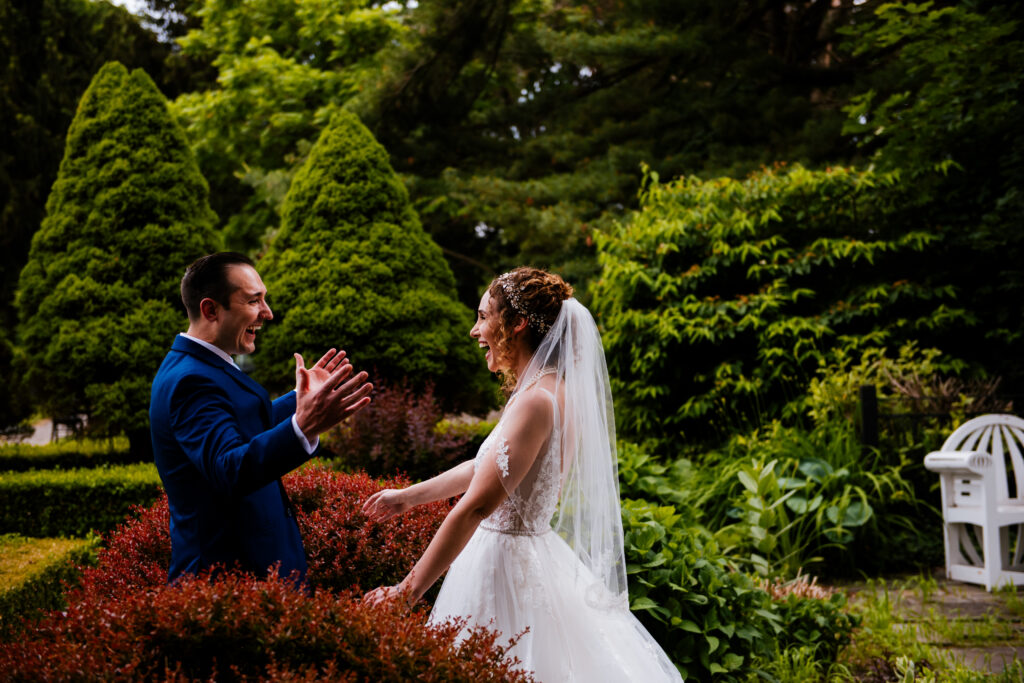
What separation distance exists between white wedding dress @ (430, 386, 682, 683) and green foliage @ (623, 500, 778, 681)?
82 cm

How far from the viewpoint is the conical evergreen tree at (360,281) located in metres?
9.14

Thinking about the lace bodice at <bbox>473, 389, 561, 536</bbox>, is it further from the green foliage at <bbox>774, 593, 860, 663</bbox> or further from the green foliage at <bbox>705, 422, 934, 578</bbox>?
the green foliage at <bbox>705, 422, 934, 578</bbox>

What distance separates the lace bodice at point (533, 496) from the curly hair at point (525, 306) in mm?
348

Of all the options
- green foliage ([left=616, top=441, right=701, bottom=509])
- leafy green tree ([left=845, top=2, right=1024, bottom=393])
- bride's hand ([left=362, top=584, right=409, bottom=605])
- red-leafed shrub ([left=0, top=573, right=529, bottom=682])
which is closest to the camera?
red-leafed shrub ([left=0, top=573, right=529, bottom=682])

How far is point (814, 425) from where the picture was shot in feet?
26.8

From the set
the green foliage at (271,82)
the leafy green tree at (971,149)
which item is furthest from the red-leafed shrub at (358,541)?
the green foliage at (271,82)

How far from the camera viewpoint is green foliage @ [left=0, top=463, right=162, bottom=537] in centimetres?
677

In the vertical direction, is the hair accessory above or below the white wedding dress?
above

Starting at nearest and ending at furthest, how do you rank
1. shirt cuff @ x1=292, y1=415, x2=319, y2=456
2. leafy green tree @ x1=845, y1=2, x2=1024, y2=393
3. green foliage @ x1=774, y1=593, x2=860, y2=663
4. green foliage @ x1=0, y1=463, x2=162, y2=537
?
1. shirt cuff @ x1=292, y1=415, x2=319, y2=456
2. green foliage @ x1=774, y1=593, x2=860, y2=663
3. green foliage @ x1=0, y1=463, x2=162, y2=537
4. leafy green tree @ x1=845, y1=2, x2=1024, y2=393

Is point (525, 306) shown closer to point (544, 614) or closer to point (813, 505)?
point (544, 614)

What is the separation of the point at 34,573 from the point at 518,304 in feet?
12.0

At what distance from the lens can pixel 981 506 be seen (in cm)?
609

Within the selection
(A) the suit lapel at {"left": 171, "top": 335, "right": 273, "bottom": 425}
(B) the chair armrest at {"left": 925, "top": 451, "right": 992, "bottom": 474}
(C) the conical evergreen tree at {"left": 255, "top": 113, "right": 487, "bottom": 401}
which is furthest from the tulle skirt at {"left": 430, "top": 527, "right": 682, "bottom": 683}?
(C) the conical evergreen tree at {"left": 255, "top": 113, "right": 487, "bottom": 401}

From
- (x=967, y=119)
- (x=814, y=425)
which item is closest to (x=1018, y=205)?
(x=967, y=119)
